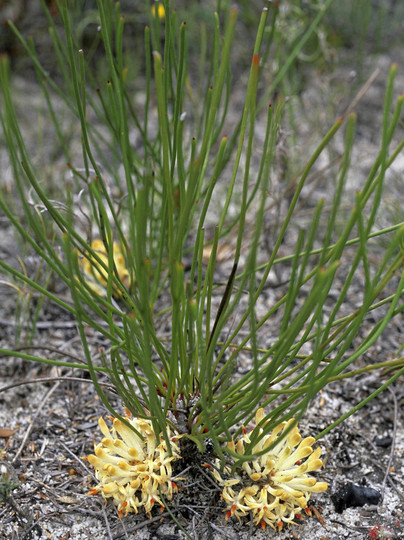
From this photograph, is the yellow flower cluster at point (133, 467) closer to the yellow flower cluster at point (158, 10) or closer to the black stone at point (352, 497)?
the black stone at point (352, 497)

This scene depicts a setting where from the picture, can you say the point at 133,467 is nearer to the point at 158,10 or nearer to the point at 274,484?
the point at 274,484

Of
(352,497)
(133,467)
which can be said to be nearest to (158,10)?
(133,467)

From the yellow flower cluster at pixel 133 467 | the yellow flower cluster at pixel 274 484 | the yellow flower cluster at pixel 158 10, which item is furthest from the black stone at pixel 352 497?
the yellow flower cluster at pixel 158 10

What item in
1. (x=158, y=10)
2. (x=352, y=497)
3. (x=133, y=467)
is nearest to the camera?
(x=133, y=467)

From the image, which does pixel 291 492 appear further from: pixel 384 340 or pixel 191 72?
pixel 191 72

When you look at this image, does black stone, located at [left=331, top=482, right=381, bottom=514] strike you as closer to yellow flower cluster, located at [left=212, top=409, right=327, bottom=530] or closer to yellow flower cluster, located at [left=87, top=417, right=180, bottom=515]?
yellow flower cluster, located at [left=212, top=409, right=327, bottom=530]

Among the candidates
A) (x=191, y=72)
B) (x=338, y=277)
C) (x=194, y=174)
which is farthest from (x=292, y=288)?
(x=191, y=72)
